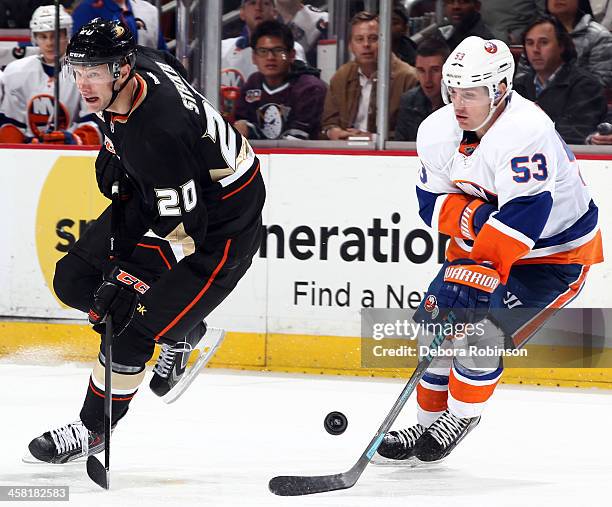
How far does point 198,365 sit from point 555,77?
1771 mm

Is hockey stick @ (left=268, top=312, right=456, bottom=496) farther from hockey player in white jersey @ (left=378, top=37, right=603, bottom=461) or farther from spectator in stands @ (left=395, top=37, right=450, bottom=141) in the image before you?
spectator in stands @ (left=395, top=37, right=450, bottom=141)

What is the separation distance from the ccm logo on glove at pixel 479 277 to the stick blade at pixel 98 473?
3.10ft

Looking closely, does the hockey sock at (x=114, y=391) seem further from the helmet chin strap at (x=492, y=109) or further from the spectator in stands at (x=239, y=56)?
the spectator in stands at (x=239, y=56)

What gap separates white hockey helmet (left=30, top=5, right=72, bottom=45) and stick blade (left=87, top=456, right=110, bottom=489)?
2.72m

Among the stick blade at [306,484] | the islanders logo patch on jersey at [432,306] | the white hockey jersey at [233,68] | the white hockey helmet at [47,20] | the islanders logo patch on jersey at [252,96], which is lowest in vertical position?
the stick blade at [306,484]

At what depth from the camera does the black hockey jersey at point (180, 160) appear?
9.53ft

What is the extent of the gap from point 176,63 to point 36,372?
1824 millimetres

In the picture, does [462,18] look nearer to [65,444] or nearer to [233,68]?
[233,68]

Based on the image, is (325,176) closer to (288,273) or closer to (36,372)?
(288,273)

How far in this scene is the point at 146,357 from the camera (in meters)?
3.21

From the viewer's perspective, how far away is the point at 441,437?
3303 mm

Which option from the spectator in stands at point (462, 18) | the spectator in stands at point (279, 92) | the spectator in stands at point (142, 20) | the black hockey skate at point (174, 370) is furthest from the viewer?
the spectator in stands at point (142, 20)

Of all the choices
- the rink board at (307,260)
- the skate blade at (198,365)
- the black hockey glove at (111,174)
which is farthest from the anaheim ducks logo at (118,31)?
the rink board at (307,260)

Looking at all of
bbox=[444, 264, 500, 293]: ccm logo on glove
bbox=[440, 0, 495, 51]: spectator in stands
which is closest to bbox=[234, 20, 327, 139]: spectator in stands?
bbox=[440, 0, 495, 51]: spectator in stands
